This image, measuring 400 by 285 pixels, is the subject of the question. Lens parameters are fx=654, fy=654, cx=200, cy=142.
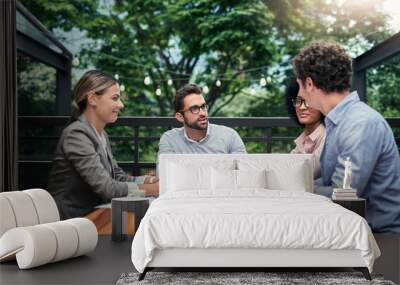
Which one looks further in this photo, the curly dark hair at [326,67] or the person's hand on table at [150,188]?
the person's hand on table at [150,188]

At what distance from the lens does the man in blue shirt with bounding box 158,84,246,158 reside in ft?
17.8

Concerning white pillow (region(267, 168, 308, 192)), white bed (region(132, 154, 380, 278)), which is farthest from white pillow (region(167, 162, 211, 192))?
white bed (region(132, 154, 380, 278))

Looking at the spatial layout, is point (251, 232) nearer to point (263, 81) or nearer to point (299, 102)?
point (299, 102)

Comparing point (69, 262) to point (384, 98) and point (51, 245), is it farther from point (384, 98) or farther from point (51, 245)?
point (384, 98)

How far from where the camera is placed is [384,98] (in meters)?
9.47

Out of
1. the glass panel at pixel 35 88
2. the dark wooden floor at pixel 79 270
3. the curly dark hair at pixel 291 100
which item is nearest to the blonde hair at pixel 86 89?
the curly dark hair at pixel 291 100

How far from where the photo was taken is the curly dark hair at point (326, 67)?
205 inches

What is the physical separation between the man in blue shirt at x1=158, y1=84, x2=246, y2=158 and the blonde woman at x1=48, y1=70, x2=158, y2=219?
0.50 meters

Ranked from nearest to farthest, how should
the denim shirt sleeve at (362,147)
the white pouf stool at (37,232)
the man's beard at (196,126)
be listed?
1. the white pouf stool at (37,232)
2. the denim shirt sleeve at (362,147)
3. the man's beard at (196,126)

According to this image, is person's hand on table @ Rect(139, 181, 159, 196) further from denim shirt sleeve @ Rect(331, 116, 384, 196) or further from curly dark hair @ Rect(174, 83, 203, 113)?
denim shirt sleeve @ Rect(331, 116, 384, 196)

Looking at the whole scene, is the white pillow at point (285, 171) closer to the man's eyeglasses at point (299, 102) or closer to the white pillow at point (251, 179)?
the white pillow at point (251, 179)

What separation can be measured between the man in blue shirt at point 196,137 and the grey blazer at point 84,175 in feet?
1.85

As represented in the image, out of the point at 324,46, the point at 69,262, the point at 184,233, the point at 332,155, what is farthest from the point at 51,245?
the point at 324,46

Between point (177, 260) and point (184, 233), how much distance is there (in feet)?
0.53
